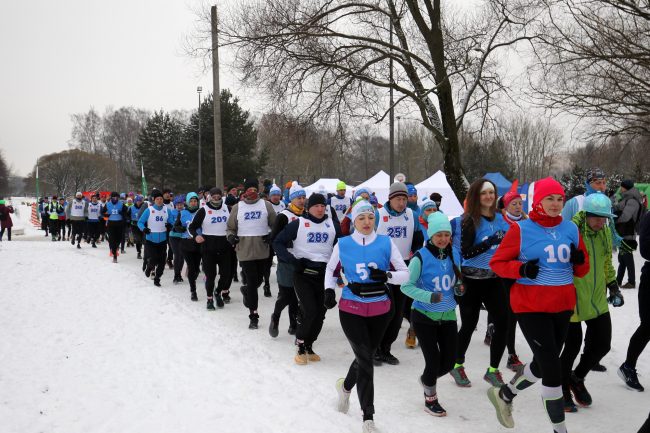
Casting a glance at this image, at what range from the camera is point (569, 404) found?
453 cm

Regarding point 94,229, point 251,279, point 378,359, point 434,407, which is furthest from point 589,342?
point 94,229

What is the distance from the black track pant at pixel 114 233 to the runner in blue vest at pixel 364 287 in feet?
39.6

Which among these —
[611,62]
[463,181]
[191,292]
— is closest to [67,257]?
[191,292]

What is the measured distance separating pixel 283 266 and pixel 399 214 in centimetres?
175

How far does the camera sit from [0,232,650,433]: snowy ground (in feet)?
14.6

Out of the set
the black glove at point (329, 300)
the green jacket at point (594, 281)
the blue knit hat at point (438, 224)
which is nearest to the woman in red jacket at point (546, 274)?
the green jacket at point (594, 281)

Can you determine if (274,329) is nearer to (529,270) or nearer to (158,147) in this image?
(529,270)

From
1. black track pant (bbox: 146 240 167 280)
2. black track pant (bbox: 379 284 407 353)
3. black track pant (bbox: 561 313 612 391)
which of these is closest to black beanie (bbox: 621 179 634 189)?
black track pant (bbox: 379 284 407 353)

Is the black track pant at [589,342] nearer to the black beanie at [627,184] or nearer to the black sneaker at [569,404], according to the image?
the black sneaker at [569,404]

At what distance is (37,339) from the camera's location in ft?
23.4

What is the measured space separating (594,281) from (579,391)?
1096 mm

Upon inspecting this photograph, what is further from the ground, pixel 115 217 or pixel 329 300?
pixel 115 217

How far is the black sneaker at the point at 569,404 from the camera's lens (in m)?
4.50

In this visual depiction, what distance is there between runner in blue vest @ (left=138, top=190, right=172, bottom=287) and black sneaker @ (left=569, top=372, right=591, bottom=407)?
28.3ft
